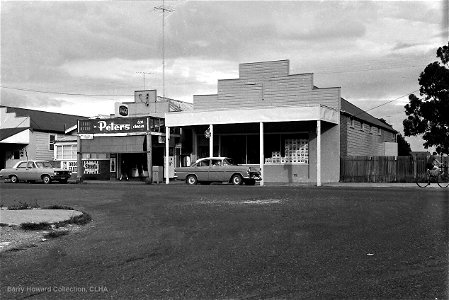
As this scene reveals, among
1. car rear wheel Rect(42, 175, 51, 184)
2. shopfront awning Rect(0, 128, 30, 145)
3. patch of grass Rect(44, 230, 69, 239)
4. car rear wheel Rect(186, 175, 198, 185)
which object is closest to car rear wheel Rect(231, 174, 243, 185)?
car rear wheel Rect(186, 175, 198, 185)

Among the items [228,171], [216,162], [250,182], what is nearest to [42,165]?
[216,162]

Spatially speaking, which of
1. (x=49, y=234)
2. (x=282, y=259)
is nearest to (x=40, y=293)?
(x=282, y=259)

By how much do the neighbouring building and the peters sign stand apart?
22.3ft

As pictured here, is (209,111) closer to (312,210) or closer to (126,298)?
(312,210)

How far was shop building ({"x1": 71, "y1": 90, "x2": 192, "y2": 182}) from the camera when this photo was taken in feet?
117

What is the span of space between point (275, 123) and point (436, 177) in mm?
10745

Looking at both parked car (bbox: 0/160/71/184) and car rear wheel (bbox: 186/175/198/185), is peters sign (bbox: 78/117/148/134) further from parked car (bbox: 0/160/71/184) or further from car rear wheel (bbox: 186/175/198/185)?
car rear wheel (bbox: 186/175/198/185)

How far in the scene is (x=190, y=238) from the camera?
9.60 metres

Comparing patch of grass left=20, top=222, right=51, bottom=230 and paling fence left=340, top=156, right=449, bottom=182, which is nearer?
patch of grass left=20, top=222, right=51, bottom=230

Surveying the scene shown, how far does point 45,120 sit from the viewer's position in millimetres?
51156

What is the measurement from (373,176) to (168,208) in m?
20.7

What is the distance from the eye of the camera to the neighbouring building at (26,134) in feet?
154

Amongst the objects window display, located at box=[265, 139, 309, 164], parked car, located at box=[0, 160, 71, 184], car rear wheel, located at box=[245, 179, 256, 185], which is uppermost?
window display, located at box=[265, 139, 309, 164]

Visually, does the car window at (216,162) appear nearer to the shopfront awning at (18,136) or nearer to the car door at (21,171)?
the car door at (21,171)
